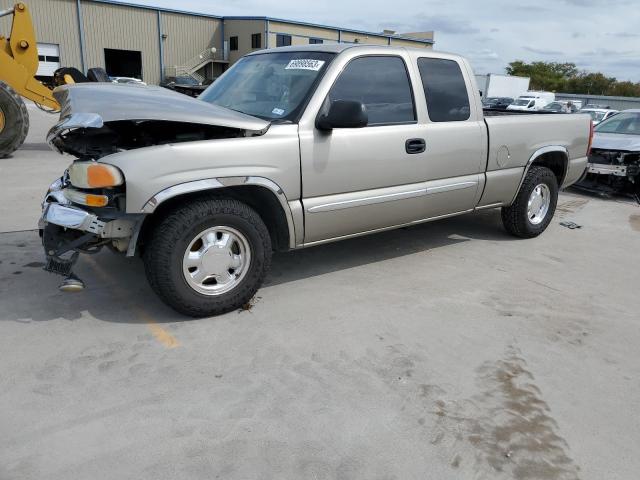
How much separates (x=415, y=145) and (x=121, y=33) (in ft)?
142

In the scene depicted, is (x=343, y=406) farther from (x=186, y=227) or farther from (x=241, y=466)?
(x=186, y=227)

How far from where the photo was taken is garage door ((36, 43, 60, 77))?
38.5 meters

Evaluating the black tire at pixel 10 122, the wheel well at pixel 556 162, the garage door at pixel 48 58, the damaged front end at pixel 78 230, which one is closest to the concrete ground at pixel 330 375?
the damaged front end at pixel 78 230

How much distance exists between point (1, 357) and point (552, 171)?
5.75 m

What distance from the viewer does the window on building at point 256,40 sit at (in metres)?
45.7

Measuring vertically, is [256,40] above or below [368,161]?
above

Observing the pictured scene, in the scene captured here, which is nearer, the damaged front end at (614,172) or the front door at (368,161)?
the front door at (368,161)

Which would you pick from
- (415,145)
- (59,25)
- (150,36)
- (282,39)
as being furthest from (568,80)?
(415,145)

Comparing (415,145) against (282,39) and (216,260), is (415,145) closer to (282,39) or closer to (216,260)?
(216,260)

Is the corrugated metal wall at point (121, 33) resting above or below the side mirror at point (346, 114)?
above

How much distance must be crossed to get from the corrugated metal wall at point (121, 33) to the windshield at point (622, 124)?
3825 cm

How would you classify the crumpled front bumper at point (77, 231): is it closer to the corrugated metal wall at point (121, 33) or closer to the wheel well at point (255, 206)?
the wheel well at point (255, 206)

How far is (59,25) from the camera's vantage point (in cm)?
3875

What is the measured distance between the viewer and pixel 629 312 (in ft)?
14.2
